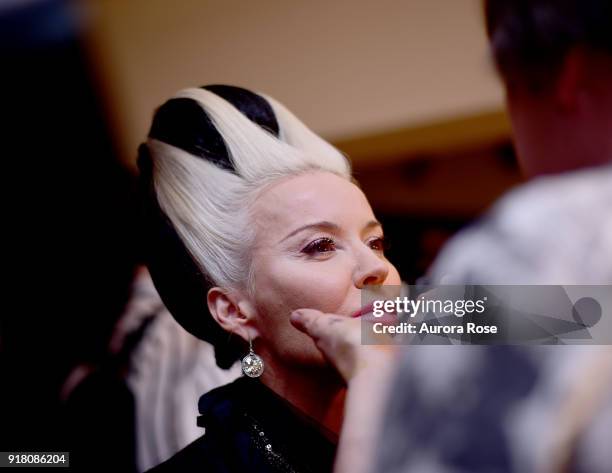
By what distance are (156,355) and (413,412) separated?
1010 mm

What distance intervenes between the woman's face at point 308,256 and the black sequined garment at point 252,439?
63 millimetres

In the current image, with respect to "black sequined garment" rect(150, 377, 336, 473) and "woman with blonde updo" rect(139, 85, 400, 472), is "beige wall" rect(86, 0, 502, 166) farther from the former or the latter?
"black sequined garment" rect(150, 377, 336, 473)

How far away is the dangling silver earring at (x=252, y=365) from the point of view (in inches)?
35.5

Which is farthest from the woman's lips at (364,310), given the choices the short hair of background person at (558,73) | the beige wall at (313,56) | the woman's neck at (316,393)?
the beige wall at (313,56)

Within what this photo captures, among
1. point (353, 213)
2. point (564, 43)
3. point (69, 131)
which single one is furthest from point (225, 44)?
point (564, 43)

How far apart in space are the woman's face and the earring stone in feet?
0.05

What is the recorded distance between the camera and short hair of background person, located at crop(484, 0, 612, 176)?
1.80 feet

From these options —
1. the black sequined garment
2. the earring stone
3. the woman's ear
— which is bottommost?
the black sequined garment

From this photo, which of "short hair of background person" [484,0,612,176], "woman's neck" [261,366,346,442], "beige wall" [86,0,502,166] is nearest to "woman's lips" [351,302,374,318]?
"woman's neck" [261,366,346,442]

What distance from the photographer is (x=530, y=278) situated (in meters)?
0.50

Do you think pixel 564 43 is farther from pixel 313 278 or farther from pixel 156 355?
pixel 156 355

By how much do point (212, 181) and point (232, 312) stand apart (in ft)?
0.59

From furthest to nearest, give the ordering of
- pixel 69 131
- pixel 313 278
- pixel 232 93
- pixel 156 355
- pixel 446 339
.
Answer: pixel 156 355, pixel 69 131, pixel 232 93, pixel 313 278, pixel 446 339

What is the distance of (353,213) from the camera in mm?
885
